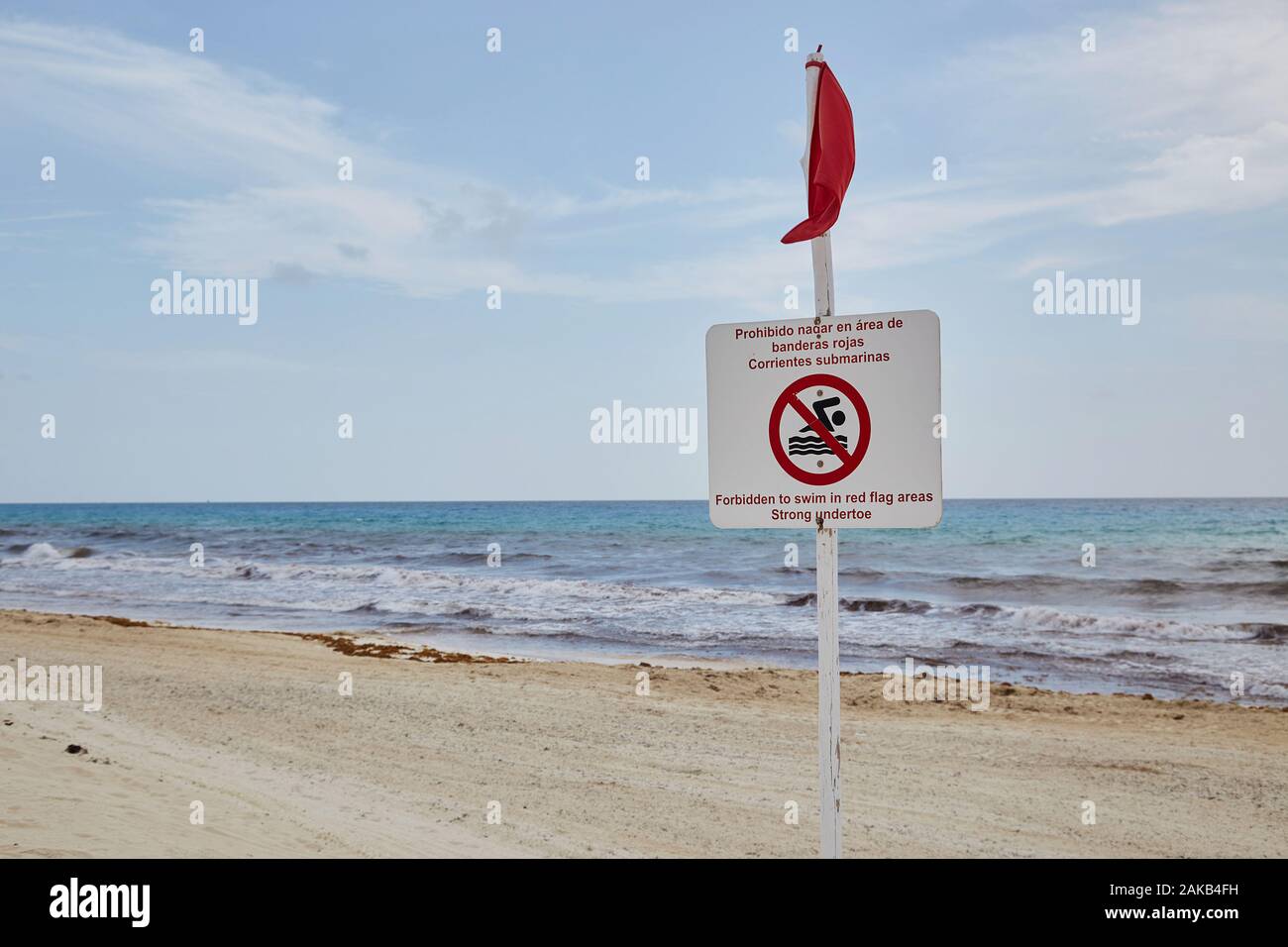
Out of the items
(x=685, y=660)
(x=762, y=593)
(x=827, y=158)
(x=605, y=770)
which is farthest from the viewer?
(x=762, y=593)

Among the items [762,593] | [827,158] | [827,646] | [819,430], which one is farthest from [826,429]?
[762,593]

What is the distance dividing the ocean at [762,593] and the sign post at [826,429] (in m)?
10.0

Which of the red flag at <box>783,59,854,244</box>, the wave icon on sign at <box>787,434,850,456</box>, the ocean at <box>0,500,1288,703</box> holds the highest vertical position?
the red flag at <box>783,59,854,244</box>

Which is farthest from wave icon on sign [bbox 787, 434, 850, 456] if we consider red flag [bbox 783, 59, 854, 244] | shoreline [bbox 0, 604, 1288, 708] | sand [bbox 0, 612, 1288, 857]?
shoreline [bbox 0, 604, 1288, 708]

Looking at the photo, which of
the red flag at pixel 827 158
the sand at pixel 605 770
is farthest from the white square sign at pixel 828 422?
the sand at pixel 605 770

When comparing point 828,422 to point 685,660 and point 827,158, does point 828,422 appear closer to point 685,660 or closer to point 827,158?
point 827,158

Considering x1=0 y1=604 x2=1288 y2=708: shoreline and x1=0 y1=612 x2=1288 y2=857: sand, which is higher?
x1=0 y1=612 x2=1288 y2=857: sand

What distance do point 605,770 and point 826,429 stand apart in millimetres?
4843

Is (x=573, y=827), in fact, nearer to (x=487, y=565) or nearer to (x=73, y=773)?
(x=73, y=773)

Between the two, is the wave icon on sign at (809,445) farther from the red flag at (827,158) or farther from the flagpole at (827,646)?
the red flag at (827,158)

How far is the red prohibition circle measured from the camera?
9.86 feet

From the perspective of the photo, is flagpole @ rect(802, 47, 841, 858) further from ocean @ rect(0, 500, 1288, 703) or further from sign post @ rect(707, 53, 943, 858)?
ocean @ rect(0, 500, 1288, 703)

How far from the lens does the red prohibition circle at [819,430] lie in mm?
3004

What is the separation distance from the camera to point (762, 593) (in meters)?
22.4
